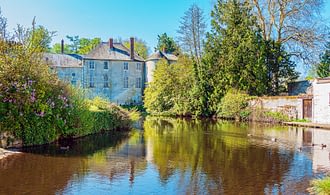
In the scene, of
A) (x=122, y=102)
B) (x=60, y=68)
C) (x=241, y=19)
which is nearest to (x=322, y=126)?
(x=241, y=19)

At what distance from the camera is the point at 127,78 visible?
44000 millimetres

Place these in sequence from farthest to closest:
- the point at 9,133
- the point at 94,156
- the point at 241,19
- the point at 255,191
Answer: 1. the point at 241,19
2. the point at 9,133
3. the point at 94,156
4. the point at 255,191

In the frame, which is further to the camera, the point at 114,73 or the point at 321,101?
the point at 114,73

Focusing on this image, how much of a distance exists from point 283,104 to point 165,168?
18676 millimetres

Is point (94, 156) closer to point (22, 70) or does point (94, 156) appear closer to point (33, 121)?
point (33, 121)

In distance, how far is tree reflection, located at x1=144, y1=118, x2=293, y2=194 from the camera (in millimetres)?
7574

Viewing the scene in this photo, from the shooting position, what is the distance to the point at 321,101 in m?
22.4

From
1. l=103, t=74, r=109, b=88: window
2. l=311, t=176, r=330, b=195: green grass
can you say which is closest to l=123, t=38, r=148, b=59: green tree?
l=103, t=74, r=109, b=88: window

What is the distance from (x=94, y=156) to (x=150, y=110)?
25.5 m

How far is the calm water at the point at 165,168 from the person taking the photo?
728 centimetres

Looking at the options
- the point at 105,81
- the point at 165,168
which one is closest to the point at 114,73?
the point at 105,81

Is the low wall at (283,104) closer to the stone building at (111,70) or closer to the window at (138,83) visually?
the stone building at (111,70)

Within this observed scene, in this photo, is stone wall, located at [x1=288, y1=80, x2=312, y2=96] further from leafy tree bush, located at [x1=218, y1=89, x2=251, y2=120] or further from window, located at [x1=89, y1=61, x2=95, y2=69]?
window, located at [x1=89, y1=61, x2=95, y2=69]

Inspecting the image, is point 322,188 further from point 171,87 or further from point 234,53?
point 171,87
